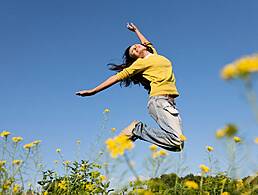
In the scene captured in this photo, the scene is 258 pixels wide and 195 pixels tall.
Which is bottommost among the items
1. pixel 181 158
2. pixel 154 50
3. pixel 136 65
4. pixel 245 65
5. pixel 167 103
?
pixel 245 65

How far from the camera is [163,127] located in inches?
180

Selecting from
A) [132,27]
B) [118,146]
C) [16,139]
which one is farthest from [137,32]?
[118,146]

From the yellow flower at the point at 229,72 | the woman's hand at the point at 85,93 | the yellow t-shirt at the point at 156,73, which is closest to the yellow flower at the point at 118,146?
the yellow flower at the point at 229,72

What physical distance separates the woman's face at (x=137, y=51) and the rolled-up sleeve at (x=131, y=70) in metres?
0.47

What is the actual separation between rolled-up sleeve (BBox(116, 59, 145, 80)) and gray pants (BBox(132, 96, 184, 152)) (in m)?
0.42

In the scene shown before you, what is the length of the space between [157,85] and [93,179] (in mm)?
1382

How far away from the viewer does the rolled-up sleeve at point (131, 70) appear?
482cm

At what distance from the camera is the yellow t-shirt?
191 inches

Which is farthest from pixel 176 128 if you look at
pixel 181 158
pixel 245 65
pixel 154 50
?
pixel 245 65

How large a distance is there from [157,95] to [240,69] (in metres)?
3.57

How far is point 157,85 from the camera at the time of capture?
490 centimetres

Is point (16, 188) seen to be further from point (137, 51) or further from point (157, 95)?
point (137, 51)

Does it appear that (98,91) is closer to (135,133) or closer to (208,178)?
(135,133)

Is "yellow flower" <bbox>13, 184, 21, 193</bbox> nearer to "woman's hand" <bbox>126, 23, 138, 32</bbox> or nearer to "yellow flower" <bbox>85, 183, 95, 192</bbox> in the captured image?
"yellow flower" <bbox>85, 183, 95, 192</bbox>
